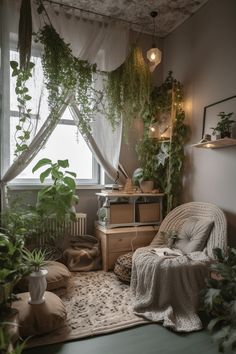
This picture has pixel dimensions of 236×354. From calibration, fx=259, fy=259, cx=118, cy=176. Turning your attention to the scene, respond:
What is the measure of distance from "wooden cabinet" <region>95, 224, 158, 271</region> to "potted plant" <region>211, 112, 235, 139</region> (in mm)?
1376

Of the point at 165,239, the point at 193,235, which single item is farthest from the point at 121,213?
the point at 193,235

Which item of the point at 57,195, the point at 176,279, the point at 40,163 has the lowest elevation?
the point at 176,279

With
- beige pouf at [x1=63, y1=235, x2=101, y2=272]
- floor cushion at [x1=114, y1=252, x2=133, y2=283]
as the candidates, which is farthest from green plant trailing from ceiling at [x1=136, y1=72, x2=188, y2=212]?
beige pouf at [x1=63, y1=235, x2=101, y2=272]

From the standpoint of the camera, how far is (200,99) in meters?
2.99

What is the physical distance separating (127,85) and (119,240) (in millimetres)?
1860

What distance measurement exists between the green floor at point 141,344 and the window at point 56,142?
1938 mm

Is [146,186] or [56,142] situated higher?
[56,142]

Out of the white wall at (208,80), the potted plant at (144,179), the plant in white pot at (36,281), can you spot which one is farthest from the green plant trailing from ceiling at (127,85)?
the plant in white pot at (36,281)

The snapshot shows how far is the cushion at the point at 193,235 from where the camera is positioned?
2488mm

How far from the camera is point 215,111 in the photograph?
277cm

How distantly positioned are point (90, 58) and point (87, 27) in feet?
1.37

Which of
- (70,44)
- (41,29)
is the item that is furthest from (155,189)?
(41,29)

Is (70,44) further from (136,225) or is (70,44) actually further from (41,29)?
(136,225)

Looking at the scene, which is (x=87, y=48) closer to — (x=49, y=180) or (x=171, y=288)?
(x=49, y=180)
